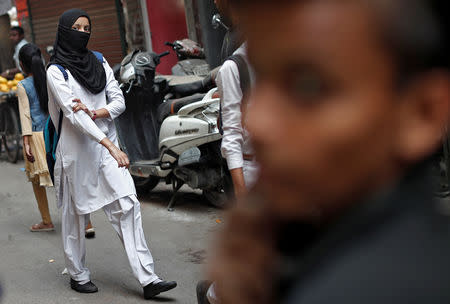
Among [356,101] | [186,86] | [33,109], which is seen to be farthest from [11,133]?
[356,101]

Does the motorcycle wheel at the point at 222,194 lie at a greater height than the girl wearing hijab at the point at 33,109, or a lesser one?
lesser

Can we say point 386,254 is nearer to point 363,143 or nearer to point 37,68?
point 363,143

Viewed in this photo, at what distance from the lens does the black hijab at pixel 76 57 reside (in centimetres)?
481

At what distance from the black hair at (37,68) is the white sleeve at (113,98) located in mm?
1852

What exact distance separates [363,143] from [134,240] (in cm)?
426

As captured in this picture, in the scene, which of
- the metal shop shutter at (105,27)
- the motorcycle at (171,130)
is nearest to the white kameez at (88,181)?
the motorcycle at (171,130)

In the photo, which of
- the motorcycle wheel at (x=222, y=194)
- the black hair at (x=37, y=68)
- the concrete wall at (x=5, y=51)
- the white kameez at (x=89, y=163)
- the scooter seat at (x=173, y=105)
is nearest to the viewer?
the white kameez at (x=89, y=163)

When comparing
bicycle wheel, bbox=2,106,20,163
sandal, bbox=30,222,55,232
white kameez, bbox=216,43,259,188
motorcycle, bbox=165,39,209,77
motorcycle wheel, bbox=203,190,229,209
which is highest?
white kameez, bbox=216,43,259,188

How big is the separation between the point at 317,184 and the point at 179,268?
193 inches

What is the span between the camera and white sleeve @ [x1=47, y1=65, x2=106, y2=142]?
4578mm

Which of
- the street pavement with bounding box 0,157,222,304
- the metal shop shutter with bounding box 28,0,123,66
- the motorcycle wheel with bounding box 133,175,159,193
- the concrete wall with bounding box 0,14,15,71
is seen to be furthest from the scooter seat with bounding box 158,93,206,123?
the concrete wall with bounding box 0,14,15,71

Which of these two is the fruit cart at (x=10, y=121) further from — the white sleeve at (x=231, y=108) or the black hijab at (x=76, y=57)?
the white sleeve at (x=231, y=108)

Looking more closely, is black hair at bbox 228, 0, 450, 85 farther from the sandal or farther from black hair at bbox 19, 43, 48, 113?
the sandal

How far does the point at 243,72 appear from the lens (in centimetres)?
322
